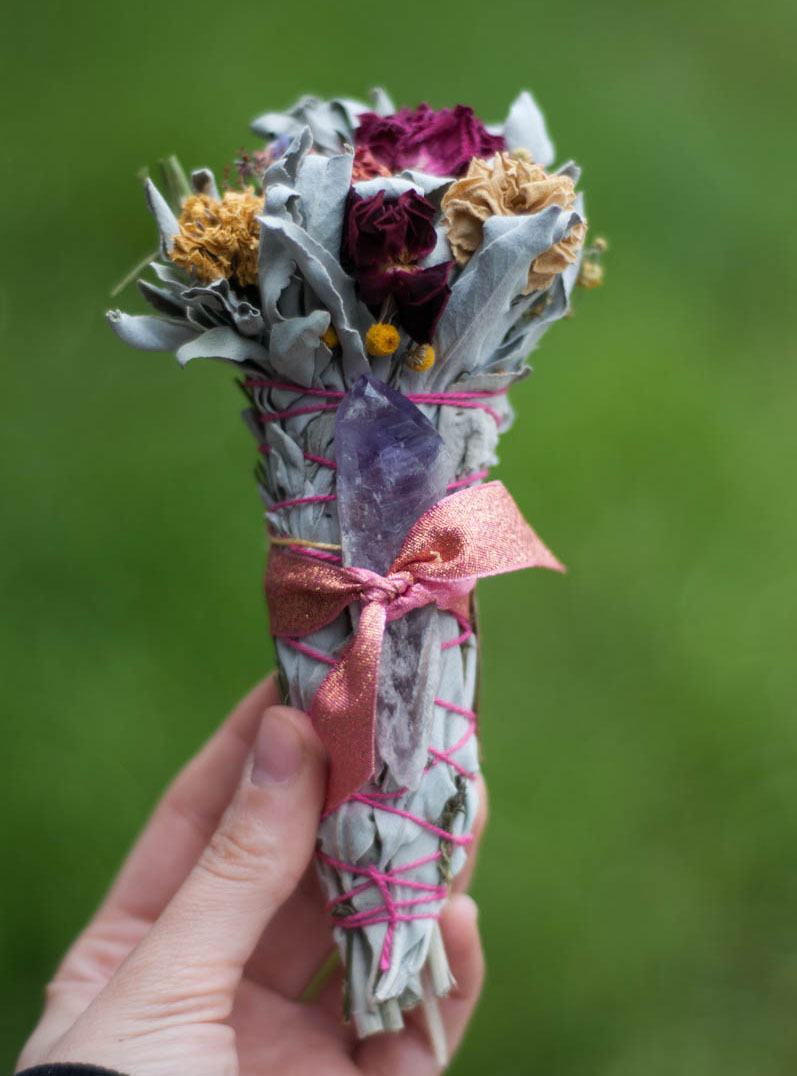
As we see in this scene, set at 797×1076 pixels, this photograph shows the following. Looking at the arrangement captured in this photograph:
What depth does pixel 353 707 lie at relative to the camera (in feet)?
3.00

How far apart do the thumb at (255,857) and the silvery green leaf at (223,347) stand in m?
0.34

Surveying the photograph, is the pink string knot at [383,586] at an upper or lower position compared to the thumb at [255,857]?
upper

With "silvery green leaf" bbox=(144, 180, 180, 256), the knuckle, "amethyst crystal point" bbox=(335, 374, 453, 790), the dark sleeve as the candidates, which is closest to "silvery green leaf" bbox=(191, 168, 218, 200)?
"silvery green leaf" bbox=(144, 180, 180, 256)

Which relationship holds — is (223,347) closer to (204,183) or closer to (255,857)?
(204,183)

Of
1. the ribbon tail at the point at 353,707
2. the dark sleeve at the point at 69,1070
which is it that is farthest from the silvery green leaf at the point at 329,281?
the dark sleeve at the point at 69,1070

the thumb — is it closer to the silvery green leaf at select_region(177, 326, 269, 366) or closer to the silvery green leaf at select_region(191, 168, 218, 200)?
the silvery green leaf at select_region(177, 326, 269, 366)

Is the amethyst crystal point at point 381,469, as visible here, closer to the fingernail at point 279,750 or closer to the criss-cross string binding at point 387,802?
the criss-cross string binding at point 387,802

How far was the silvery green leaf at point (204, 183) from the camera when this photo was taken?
962mm

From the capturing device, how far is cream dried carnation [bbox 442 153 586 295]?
90 centimetres

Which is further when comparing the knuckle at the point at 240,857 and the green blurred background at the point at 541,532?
the green blurred background at the point at 541,532

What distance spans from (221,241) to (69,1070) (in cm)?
75

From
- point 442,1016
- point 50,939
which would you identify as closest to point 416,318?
point 442,1016

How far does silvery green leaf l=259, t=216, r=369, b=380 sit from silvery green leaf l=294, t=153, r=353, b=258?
0.03 meters

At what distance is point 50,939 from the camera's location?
165 centimetres
